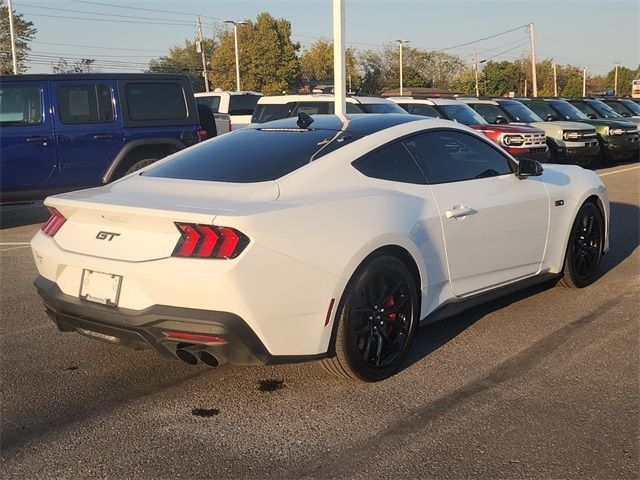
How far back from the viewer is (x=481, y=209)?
4.77 metres

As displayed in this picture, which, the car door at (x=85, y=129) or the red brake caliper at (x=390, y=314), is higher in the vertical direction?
the car door at (x=85, y=129)

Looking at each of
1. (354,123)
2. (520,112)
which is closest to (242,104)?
(520,112)

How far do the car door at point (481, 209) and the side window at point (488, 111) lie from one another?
42.2 ft

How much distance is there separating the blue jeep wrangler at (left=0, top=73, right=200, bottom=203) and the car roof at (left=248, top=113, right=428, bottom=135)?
504cm

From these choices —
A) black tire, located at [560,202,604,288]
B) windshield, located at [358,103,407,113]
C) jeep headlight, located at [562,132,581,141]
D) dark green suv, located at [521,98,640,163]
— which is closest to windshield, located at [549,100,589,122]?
dark green suv, located at [521,98,640,163]

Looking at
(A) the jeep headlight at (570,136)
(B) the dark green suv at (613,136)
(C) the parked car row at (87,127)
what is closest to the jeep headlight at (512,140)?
(A) the jeep headlight at (570,136)

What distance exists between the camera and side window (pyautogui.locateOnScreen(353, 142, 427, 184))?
4.33 m

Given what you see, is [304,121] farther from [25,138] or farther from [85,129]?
[25,138]

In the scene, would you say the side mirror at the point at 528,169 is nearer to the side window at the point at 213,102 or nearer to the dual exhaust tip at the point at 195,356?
the dual exhaust tip at the point at 195,356

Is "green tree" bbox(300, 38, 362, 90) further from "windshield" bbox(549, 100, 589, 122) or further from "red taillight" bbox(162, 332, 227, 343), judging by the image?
"red taillight" bbox(162, 332, 227, 343)

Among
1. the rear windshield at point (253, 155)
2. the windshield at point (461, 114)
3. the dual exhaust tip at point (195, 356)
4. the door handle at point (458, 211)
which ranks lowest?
the dual exhaust tip at point (195, 356)

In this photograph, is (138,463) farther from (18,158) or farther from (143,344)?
(18,158)

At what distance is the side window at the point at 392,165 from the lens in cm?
433

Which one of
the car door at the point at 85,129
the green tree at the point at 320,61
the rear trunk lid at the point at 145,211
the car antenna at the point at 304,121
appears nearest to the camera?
the rear trunk lid at the point at 145,211
